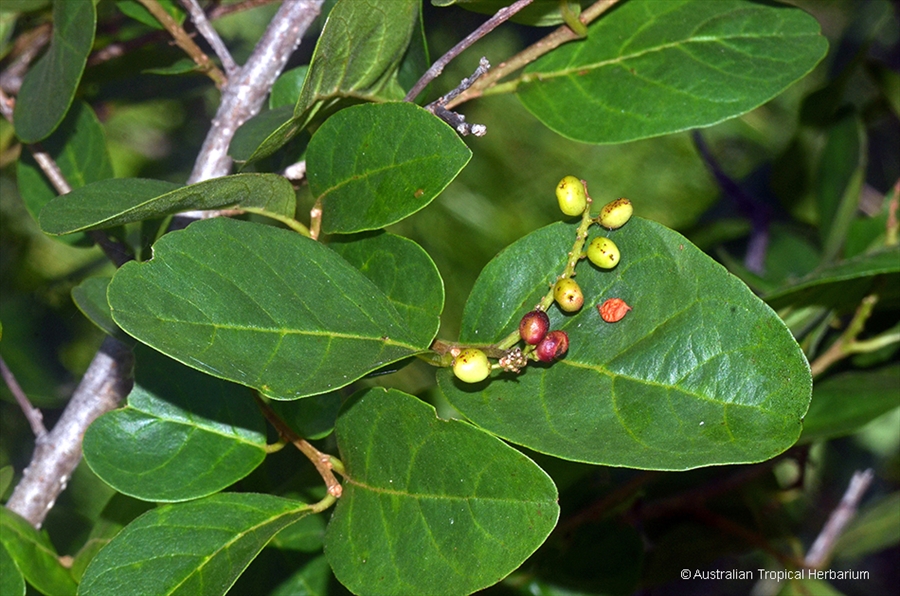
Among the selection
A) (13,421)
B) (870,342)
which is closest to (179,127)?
(13,421)

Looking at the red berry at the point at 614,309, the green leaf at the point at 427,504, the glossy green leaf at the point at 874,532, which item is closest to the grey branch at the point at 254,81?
the green leaf at the point at 427,504

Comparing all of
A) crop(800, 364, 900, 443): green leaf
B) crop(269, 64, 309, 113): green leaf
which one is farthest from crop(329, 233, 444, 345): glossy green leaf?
crop(800, 364, 900, 443): green leaf

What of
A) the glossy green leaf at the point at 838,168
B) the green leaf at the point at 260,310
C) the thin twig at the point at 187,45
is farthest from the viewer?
the glossy green leaf at the point at 838,168

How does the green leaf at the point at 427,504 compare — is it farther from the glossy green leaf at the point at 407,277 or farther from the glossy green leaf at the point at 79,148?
the glossy green leaf at the point at 79,148

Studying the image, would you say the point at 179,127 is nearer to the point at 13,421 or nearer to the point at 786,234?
the point at 13,421

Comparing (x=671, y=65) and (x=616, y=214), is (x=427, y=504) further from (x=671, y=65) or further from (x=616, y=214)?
(x=671, y=65)

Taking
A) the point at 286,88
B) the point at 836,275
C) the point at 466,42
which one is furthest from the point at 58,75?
the point at 836,275
